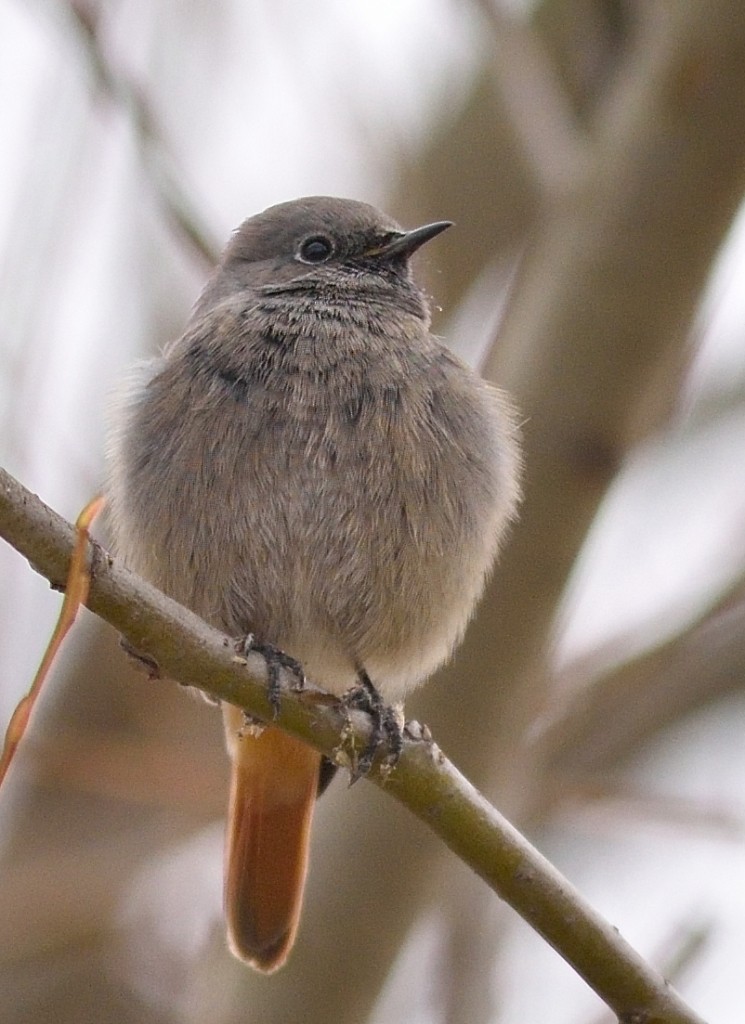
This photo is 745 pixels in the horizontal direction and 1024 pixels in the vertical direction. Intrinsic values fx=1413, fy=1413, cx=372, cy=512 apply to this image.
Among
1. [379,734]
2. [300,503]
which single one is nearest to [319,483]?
[300,503]

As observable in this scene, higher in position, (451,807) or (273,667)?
(273,667)

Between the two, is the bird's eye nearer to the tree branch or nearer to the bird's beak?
the bird's beak

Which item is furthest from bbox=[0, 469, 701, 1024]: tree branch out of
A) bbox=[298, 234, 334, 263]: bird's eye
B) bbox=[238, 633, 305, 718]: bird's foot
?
bbox=[298, 234, 334, 263]: bird's eye

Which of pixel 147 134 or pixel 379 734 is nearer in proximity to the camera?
pixel 379 734

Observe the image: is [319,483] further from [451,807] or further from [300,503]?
[451,807]

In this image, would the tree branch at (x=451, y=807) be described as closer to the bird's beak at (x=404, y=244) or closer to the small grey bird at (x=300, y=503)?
the small grey bird at (x=300, y=503)

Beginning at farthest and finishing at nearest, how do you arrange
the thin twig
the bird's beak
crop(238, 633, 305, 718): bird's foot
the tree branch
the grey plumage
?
1. the bird's beak
2. the thin twig
3. the grey plumage
4. crop(238, 633, 305, 718): bird's foot
5. the tree branch

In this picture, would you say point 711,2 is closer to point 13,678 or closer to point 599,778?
point 599,778
